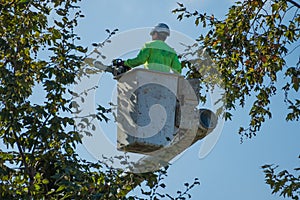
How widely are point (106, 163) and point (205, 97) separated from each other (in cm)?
94

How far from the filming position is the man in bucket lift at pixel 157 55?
11.0ft

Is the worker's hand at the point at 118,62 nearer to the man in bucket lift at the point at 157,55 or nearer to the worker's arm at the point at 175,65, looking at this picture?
the man in bucket lift at the point at 157,55

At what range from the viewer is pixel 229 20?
5.26 m

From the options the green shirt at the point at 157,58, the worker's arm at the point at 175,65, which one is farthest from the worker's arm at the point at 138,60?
the worker's arm at the point at 175,65

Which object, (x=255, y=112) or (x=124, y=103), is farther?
(x=255, y=112)

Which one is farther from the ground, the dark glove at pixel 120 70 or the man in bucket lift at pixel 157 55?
the man in bucket lift at pixel 157 55

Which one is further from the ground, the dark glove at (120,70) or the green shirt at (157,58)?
the green shirt at (157,58)

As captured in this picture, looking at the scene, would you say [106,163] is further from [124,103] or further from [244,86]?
[244,86]

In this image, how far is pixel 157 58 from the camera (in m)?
3.36

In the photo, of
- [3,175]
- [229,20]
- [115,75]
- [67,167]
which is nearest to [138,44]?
[115,75]

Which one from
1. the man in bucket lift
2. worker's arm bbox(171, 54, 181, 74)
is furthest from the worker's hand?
worker's arm bbox(171, 54, 181, 74)

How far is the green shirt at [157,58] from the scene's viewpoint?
3.32m

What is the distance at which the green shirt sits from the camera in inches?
131

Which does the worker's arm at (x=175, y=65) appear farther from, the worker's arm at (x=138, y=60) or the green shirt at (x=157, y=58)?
the worker's arm at (x=138, y=60)
